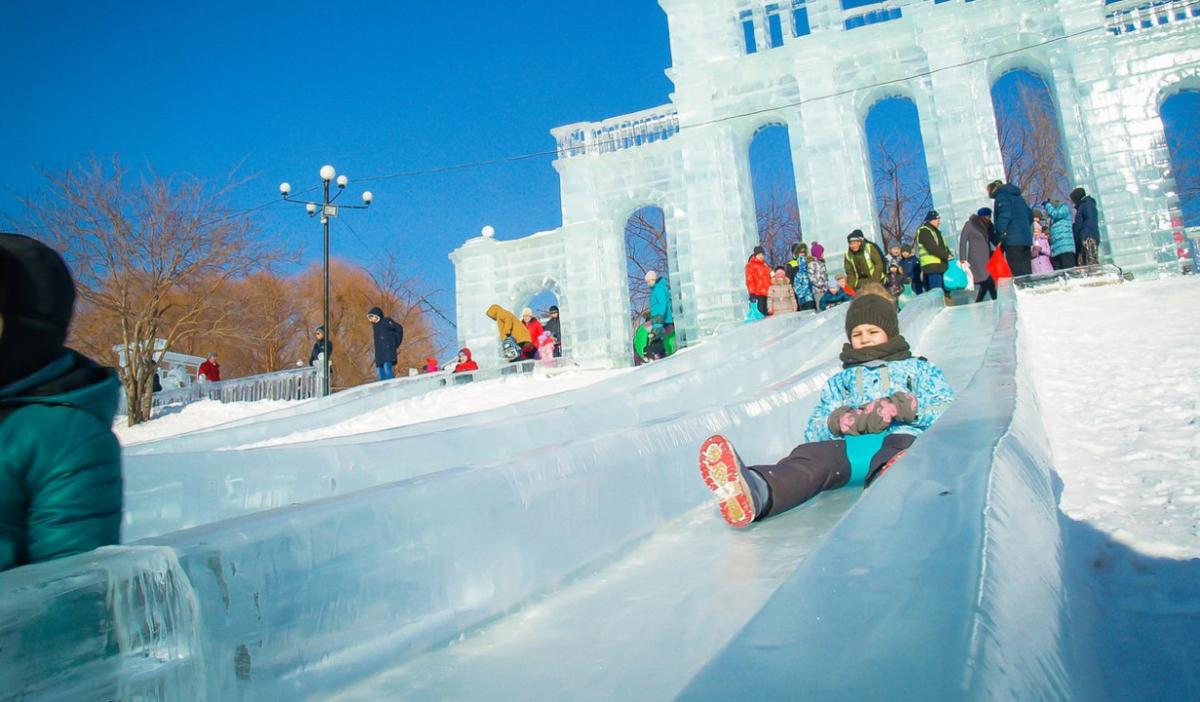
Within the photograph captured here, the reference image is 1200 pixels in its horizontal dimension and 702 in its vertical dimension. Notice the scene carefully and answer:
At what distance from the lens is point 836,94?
45.6 ft

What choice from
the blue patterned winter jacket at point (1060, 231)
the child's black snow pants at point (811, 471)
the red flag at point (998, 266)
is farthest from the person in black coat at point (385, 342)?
the child's black snow pants at point (811, 471)

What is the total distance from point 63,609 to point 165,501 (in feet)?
6.38

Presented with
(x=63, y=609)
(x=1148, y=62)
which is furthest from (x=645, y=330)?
(x=63, y=609)

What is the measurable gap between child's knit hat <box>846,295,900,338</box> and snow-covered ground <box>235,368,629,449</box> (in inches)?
174

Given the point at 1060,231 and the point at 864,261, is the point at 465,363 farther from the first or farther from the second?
the point at 1060,231

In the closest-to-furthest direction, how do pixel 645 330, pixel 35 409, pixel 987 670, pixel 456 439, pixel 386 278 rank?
1. pixel 987 670
2. pixel 35 409
3. pixel 456 439
4. pixel 645 330
5. pixel 386 278

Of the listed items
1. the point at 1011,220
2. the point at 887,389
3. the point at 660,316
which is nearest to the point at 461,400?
the point at 660,316

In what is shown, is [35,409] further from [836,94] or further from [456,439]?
[836,94]

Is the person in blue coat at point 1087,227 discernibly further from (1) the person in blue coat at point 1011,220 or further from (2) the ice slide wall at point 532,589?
(2) the ice slide wall at point 532,589

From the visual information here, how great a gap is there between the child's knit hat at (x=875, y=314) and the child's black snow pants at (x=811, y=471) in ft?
2.26

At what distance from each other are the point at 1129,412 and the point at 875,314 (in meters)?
1.41

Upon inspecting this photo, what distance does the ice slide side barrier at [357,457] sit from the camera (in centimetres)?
300

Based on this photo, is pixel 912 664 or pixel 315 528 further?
pixel 315 528

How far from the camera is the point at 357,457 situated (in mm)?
3484
